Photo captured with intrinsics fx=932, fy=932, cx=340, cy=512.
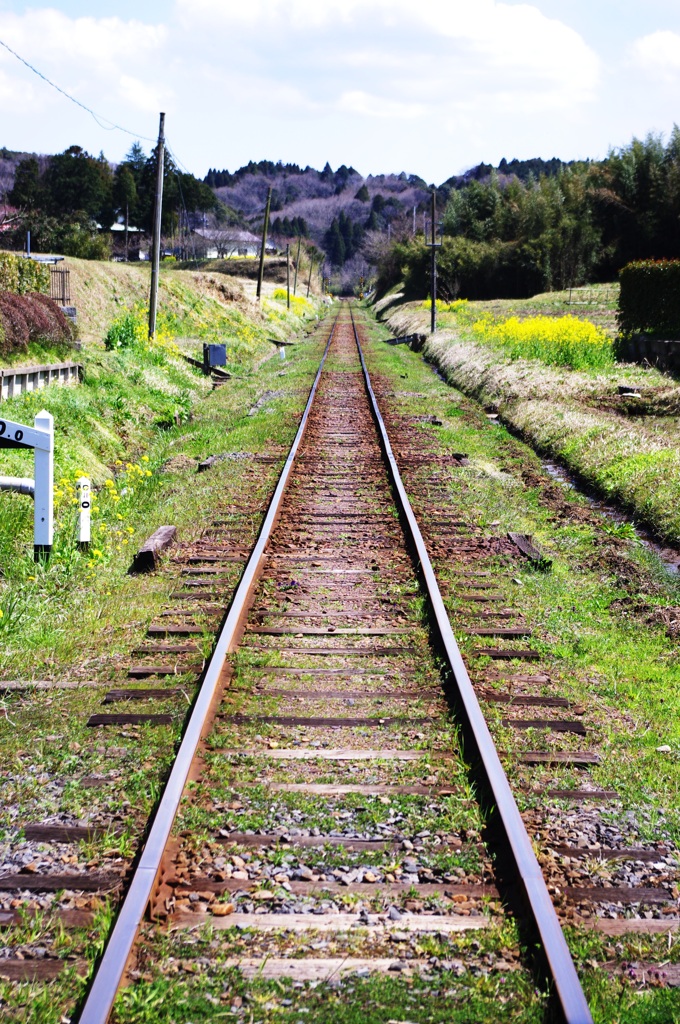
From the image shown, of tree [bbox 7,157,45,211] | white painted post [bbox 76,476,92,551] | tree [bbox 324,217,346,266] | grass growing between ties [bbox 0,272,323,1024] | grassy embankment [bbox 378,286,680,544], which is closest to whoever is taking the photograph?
grass growing between ties [bbox 0,272,323,1024]

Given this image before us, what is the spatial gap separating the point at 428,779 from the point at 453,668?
3.70 ft

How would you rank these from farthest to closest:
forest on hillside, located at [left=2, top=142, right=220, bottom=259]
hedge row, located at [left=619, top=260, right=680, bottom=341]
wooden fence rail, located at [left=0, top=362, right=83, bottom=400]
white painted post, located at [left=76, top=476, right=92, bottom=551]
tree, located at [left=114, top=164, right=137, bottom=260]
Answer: tree, located at [left=114, top=164, right=137, bottom=260] → forest on hillside, located at [left=2, top=142, right=220, bottom=259] → hedge row, located at [left=619, top=260, right=680, bottom=341] → wooden fence rail, located at [left=0, top=362, right=83, bottom=400] → white painted post, located at [left=76, top=476, right=92, bottom=551]

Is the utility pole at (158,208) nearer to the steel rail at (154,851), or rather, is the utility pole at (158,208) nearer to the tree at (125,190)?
the steel rail at (154,851)

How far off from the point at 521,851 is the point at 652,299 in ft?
70.3

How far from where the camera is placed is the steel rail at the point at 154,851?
117 inches

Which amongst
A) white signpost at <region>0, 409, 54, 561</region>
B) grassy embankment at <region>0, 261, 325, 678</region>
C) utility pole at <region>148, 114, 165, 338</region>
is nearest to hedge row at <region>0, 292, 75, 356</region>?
grassy embankment at <region>0, 261, 325, 678</region>

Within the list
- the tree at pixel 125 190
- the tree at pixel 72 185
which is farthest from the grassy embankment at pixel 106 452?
the tree at pixel 125 190

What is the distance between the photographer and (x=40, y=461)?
25.8ft

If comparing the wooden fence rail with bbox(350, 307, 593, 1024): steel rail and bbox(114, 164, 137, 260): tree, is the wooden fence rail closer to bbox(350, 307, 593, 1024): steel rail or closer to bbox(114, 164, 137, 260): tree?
bbox(350, 307, 593, 1024): steel rail

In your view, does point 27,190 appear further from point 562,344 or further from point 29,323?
point 29,323

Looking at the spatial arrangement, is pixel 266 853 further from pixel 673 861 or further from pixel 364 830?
pixel 673 861

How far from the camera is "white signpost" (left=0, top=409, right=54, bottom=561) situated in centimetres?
764

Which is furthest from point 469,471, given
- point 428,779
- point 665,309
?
point 665,309

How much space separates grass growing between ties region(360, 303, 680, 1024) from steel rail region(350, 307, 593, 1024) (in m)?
0.16
